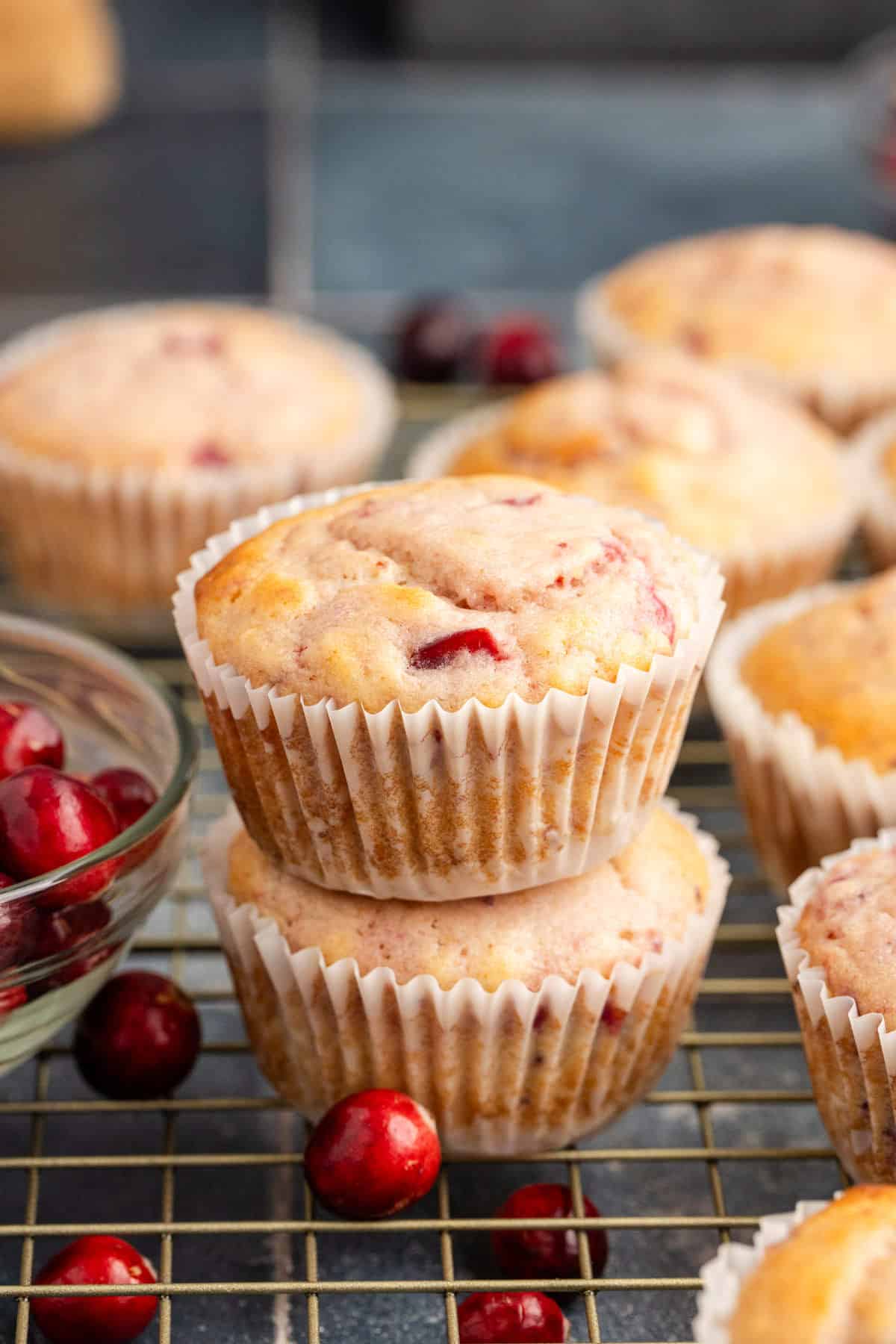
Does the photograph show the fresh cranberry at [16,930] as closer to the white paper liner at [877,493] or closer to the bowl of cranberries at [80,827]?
the bowl of cranberries at [80,827]

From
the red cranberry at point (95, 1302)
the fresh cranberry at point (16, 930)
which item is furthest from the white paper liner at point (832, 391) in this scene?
the red cranberry at point (95, 1302)

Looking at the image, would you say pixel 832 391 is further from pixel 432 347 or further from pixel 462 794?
pixel 462 794

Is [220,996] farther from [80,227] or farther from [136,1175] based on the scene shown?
[80,227]

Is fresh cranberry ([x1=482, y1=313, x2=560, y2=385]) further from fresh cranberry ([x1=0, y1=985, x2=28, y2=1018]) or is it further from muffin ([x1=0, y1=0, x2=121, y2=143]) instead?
muffin ([x1=0, y1=0, x2=121, y2=143])

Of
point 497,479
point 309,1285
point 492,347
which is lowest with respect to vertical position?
point 492,347

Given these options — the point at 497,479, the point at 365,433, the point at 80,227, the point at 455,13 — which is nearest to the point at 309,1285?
the point at 497,479

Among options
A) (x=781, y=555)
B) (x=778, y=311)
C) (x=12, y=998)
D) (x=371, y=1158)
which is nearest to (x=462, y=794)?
(x=371, y=1158)
